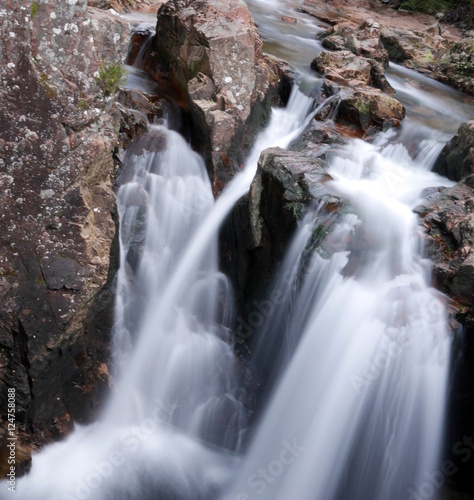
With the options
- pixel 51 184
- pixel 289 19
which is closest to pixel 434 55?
pixel 289 19

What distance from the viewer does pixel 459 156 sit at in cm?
649

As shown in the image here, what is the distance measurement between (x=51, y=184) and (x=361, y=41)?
28.4 feet

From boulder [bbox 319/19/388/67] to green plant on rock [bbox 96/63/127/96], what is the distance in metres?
7.45

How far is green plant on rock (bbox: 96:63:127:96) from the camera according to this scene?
3.90m

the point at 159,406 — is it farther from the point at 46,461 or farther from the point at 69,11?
the point at 69,11

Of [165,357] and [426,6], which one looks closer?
[165,357]

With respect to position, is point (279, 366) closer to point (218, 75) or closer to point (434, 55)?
point (218, 75)

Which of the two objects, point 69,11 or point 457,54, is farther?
point 457,54

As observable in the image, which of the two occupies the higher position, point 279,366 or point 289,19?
point 289,19

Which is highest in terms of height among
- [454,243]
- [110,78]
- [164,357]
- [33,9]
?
[33,9]

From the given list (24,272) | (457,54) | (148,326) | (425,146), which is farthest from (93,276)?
(457,54)

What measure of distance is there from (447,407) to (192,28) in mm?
5447

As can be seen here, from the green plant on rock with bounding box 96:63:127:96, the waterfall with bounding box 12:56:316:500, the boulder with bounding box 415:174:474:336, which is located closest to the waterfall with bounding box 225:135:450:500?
the boulder with bounding box 415:174:474:336

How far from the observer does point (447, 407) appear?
427 centimetres
